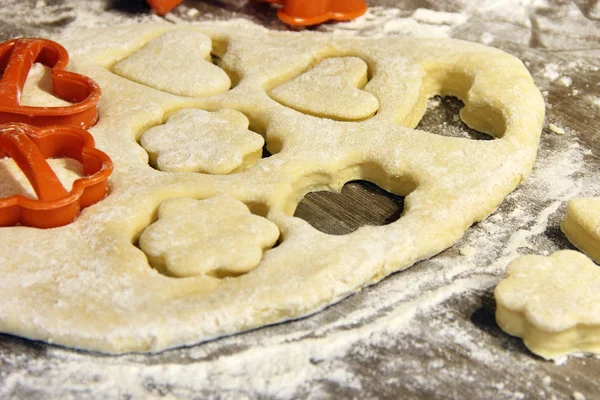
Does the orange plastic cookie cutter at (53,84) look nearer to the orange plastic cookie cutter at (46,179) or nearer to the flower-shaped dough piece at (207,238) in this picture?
the orange plastic cookie cutter at (46,179)

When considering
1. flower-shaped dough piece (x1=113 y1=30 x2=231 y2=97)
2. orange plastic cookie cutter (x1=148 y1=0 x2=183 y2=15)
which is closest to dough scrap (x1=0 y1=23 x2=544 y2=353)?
flower-shaped dough piece (x1=113 y1=30 x2=231 y2=97)

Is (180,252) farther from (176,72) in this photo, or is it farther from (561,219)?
(561,219)

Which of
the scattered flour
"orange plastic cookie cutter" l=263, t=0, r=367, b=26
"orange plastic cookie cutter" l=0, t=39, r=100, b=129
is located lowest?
the scattered flour

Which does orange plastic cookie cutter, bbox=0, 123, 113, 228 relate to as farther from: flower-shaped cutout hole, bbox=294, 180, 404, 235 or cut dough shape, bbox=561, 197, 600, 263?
cut dough shape, bbox=561, 197, 600, 263

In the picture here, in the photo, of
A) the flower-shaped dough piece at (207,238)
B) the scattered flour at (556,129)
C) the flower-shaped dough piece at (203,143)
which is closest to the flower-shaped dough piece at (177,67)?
the flower-shaped dough piece at (203,143)

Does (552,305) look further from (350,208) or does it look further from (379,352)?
(350,208)

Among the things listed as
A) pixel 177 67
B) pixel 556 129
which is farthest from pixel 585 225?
pixel 177 67
